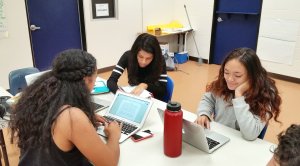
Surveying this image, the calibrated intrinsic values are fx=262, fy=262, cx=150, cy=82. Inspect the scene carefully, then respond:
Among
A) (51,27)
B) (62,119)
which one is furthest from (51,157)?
(51,27)

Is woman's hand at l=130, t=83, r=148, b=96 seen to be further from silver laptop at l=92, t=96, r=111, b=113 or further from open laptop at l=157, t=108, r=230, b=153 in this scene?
open laptop at l=157, t=108, r=230, b=153

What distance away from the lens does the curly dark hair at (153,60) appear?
198 centimetres

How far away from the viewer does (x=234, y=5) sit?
15.0ft

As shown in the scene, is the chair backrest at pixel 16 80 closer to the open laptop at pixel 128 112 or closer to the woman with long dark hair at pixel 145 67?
the woman with long dark hair at pixel 145 67

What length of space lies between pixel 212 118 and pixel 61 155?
938mm

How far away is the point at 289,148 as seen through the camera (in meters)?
0.71

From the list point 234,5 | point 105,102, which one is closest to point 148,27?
point 234,5

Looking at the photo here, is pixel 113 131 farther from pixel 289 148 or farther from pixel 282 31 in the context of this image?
pixel 282 31

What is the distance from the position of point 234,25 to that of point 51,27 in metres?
Result: 3.09

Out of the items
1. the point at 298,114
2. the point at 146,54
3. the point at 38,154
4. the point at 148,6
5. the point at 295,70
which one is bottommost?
the point at 298,114

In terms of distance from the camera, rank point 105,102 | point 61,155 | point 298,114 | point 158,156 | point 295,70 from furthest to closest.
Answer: point 295,70 → point 298,114 → point 105,102 → point 158,156 → point 61,155

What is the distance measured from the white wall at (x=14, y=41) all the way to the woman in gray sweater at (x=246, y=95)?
288cm

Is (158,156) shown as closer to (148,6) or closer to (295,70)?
(295,70)

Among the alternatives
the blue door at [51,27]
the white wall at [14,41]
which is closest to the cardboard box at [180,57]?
the blue door at [51,27]
